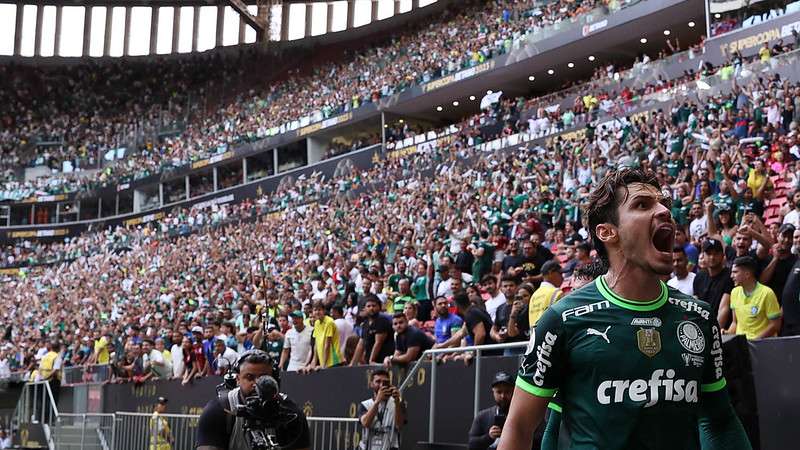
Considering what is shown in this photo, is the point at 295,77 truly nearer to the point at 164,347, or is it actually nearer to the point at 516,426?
the point at 164,347

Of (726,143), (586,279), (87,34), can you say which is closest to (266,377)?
(586,279)

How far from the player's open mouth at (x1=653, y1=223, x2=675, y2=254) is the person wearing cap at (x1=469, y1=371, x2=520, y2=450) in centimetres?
451

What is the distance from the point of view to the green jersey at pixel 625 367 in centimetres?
273

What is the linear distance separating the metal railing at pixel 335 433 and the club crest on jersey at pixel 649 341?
700 centimetres

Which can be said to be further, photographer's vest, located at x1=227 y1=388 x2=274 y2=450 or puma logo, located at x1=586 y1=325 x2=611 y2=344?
photographer's vest, located at x1=227 y1=388 x2=274 y2=450

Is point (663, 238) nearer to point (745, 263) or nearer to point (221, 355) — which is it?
point (745, 263)

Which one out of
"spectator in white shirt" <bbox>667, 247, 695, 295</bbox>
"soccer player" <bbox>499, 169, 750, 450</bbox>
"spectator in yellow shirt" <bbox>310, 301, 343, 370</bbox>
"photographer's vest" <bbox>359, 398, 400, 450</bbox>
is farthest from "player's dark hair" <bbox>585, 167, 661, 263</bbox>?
"spectator in yellow shirt" <bbox>310, 301, 343, 370</bbox>

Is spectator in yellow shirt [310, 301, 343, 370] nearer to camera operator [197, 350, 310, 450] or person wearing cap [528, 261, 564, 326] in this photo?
person wearing cap [528, 261, 564, 326]

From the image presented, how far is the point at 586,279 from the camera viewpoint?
19.1 ft

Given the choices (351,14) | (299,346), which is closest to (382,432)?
(299,346)

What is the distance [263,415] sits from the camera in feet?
16.2

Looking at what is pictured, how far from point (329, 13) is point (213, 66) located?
26.7 ft

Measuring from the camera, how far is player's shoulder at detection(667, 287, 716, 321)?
2.89 meters

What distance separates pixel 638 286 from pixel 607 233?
0.60ft
